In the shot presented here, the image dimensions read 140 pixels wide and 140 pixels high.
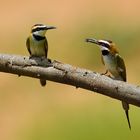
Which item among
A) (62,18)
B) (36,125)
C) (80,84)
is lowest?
(36,125)

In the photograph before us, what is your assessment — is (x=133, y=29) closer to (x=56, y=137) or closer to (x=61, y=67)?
(x=56, y=137)

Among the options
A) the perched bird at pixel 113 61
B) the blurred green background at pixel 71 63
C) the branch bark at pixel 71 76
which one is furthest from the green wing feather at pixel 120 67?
the blurred green background at pixel 71 63

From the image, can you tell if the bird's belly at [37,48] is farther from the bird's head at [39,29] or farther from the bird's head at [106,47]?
the bird's head at [106,47]

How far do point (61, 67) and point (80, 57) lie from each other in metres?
6.32

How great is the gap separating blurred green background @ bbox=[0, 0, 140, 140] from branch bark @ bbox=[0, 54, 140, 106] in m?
3.49

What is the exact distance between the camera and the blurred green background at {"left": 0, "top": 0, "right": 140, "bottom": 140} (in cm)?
660

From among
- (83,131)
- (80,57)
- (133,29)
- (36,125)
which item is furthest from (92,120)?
(133,29)

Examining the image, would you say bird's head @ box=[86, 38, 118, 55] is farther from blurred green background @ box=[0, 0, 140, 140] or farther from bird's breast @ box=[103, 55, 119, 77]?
blurred green background @ box=[0, 0, 140, 140]

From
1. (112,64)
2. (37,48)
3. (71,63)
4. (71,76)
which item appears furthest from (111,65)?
(71,63)

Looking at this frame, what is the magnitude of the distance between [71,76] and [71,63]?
245 inches

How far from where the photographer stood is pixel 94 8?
11000 millimetres

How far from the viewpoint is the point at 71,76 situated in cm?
251

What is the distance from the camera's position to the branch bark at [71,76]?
244 centimetres

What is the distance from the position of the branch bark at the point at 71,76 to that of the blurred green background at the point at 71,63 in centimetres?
349
